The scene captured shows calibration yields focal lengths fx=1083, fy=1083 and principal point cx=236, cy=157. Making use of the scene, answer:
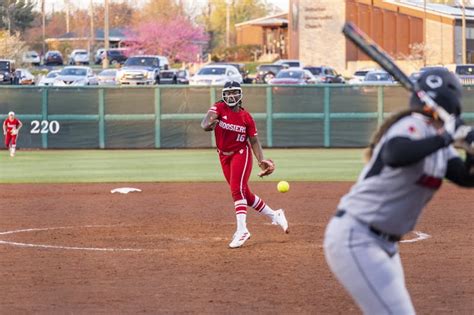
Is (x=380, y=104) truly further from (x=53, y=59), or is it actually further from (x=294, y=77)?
(x=53, y=59)

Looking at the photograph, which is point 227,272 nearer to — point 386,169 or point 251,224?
point 251,224

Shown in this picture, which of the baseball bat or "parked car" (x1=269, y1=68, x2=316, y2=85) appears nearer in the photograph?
the baseball bat

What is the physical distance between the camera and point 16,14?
66.4m

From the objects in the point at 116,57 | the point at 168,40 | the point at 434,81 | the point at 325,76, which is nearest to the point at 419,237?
the point at 434,81

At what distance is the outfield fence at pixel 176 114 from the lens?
1399 inches

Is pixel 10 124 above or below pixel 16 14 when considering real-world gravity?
below

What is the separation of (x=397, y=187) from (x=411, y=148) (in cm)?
31

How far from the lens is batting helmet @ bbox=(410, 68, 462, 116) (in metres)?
5.75

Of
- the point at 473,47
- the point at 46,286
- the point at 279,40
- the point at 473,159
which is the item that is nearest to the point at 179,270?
the point at 46,286

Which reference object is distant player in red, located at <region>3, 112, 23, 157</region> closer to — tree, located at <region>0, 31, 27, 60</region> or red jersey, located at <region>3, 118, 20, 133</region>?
red jersey, located at <region>3, 118, 20, 133</region>

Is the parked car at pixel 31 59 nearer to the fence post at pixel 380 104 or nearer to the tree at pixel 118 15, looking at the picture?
the tree at pixel 118 15

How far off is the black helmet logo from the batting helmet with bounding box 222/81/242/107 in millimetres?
7275

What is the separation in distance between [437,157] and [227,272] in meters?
6.09

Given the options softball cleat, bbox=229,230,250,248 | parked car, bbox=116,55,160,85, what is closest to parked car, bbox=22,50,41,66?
parked car, bbox=116,55,160,85
